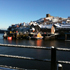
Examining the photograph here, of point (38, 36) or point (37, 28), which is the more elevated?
point (37, 28)

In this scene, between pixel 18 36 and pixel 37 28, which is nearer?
pixel 18 36

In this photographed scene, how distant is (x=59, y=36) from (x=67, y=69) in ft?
154

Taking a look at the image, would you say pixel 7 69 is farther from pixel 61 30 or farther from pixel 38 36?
pixel 61 30

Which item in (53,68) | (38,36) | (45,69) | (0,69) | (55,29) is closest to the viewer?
(0,69)

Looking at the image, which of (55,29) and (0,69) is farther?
(55,29)

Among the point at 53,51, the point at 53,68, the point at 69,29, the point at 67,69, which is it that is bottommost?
the point at 67,69

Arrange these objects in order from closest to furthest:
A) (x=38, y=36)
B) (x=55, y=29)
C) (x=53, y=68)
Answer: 1. (x=53, y=68)
2. (x=38, y=36)
3. (x=55, y=29)

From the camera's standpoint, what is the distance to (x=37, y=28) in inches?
2443

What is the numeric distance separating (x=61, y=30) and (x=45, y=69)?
4997cm

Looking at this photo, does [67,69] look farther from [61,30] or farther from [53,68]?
[61,30]

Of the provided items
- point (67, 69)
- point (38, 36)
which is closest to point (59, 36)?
point (38, 36)

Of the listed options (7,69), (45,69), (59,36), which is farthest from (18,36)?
(7,69)

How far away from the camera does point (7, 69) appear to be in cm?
267

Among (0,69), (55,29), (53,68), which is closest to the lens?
(0,69)
